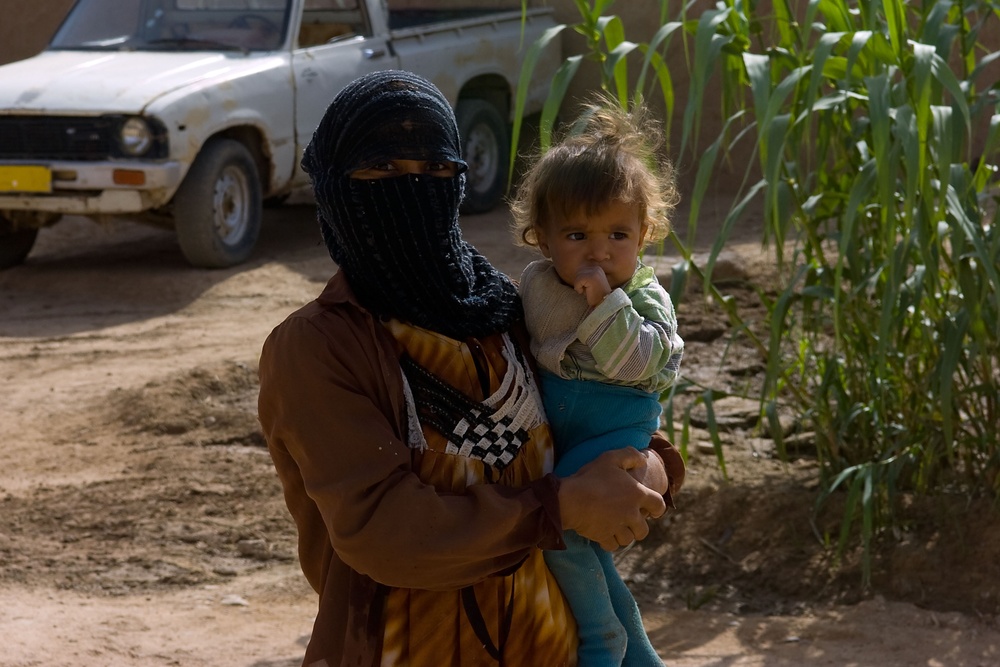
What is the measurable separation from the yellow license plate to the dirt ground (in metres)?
0.91

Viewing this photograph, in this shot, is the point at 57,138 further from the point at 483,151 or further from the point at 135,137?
the point at 483,151

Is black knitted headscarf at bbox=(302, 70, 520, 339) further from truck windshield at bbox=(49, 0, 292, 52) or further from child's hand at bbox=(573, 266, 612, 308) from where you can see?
truck windshield at bbox=(49, 0, 292, 52)

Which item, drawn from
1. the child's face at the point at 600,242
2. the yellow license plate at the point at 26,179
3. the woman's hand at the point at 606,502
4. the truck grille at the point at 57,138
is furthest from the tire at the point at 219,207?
the woman's hand at the point at 606,502

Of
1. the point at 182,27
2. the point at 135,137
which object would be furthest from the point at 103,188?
the point at 182,27

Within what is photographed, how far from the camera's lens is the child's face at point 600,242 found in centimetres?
175

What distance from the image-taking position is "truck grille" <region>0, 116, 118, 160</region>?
6539 millimetres

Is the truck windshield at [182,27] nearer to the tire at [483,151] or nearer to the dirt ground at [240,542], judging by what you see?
the tire at [483,151]

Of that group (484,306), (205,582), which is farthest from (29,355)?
(484,306)

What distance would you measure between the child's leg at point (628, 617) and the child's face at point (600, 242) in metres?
0.39

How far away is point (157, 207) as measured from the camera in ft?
22.6

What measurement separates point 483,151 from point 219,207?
2.22m

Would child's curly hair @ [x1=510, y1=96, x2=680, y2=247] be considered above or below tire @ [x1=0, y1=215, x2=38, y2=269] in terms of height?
above

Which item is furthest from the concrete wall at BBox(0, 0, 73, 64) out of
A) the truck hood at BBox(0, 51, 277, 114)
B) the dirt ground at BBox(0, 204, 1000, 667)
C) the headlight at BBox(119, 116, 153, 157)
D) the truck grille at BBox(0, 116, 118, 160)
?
the dirt ground at BBox(0, 204, 1000, 667)

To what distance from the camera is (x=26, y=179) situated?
261 inches
